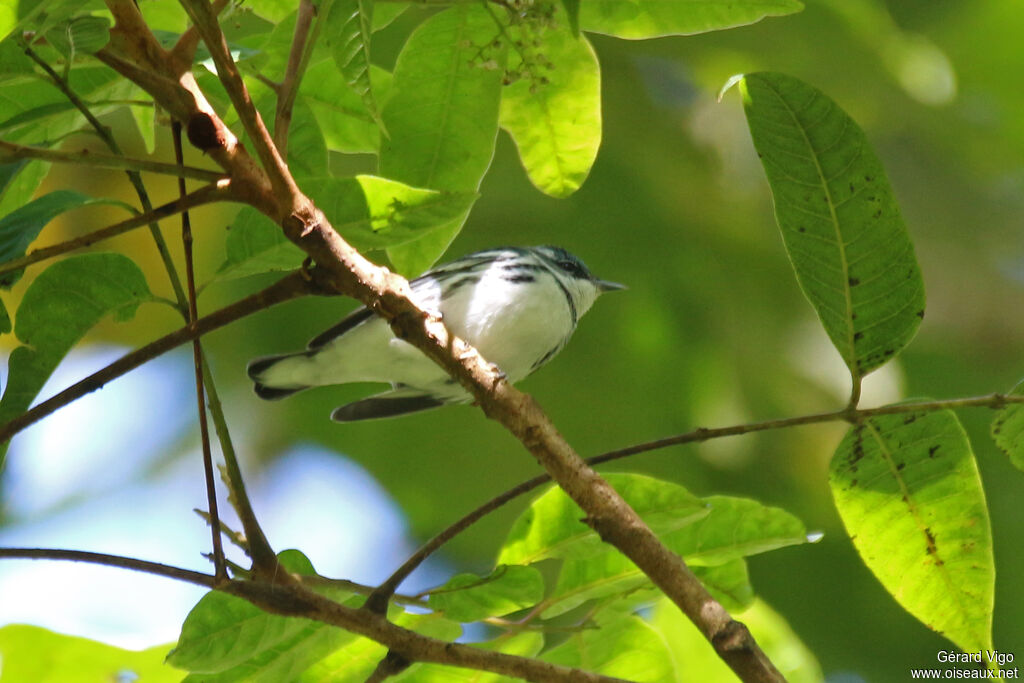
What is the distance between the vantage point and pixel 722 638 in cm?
102

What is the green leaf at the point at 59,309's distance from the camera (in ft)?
4.48

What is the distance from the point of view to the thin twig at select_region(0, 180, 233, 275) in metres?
1.15

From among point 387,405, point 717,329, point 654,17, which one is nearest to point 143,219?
point 654,17

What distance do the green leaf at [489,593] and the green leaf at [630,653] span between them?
0.15m

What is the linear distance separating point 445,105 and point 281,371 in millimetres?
1556

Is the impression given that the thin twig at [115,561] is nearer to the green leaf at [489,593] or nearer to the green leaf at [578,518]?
the green leaf at [489,593]

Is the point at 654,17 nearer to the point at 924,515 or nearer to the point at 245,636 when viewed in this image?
the point at 924,515

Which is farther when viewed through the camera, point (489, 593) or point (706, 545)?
point (706, 545)

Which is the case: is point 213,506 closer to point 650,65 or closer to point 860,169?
point 860,169

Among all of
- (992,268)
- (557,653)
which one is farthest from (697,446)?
(557,653)

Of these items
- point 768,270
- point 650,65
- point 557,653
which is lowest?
point 557,653

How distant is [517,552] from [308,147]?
646 mm

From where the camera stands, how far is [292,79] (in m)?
1.29

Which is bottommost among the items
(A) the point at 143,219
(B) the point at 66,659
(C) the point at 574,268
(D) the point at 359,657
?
(D) the point at 359,657
